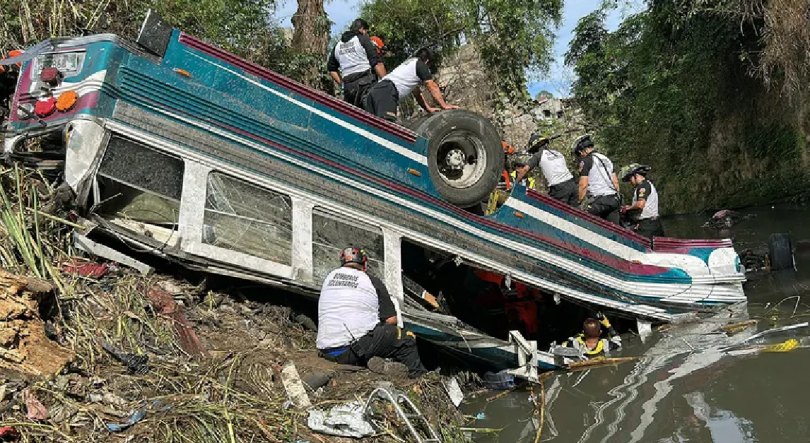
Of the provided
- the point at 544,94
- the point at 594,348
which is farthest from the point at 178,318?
the point at 544,94

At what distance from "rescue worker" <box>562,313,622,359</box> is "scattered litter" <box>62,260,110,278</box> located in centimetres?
411

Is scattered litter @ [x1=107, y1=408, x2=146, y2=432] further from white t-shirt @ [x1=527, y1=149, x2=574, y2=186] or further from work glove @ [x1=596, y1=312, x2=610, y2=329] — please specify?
white t-shirt @ [x1=527, y1=149, x2=574, y2=186]

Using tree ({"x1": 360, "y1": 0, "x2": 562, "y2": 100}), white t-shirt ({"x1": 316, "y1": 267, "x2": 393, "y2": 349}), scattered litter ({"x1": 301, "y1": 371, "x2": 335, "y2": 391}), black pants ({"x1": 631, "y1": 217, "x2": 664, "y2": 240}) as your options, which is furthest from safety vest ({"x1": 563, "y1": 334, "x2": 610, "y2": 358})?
tree ({"x1": 360, "y1": 0, "x2": 562, "y2": 100})

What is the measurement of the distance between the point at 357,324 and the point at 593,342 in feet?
9.45

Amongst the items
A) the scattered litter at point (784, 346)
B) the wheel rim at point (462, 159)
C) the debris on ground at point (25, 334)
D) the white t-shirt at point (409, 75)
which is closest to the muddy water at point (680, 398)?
the scattered litter at point (784, 346)

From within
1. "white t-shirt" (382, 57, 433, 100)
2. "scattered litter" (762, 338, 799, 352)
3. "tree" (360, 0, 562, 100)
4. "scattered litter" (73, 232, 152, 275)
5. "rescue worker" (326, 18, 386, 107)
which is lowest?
"scattered litter" (762, 338, 799, 352)

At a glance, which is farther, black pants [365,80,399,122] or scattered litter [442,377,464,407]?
black pants [365,80,399,122]

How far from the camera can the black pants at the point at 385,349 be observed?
16.3ft

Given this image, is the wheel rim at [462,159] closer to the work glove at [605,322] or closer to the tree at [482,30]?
the work glove at [605,322]

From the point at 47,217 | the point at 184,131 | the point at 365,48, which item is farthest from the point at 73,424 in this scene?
the point at 365,48

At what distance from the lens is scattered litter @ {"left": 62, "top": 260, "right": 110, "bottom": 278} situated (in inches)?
183

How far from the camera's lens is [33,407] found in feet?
11.4

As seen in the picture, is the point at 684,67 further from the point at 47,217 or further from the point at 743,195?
the point at 47,217

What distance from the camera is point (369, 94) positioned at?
611 cm
